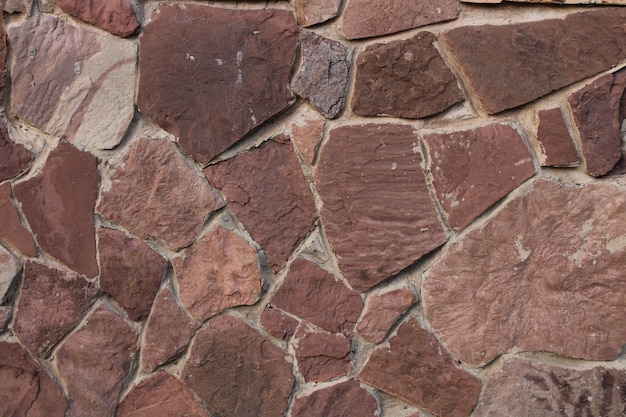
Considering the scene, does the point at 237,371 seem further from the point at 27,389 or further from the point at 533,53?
the point at 533,53

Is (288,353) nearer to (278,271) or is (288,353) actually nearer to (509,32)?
(278,271)

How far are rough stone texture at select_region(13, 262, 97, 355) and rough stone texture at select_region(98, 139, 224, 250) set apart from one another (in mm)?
184

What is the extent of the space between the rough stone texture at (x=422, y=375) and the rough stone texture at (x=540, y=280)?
4 centimetres

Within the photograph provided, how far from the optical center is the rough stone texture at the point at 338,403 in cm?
142

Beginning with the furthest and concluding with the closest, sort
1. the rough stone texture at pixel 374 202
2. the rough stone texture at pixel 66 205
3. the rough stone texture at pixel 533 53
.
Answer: the rough stone texture at pixel 66 205
the rough stone texture at pixel 374 202
the rough stone texture at pixel 533 53

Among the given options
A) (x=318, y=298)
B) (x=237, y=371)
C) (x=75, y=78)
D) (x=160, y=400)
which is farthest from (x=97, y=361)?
(x=75, y=78)

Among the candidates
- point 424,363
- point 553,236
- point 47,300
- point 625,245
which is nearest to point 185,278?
point 47,300

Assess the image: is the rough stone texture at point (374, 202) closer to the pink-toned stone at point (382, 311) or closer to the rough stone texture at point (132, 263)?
the pink-toned stone at point (382, 311)

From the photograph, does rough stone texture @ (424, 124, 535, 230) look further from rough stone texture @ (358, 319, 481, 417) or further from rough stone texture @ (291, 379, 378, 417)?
rough stone texture @ (291, 379, 378, 417)

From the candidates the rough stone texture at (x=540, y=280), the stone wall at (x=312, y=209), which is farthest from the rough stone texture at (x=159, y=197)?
the rough stone texture at (x=540, y=280)

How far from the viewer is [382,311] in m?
1.39

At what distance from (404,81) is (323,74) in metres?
0.17

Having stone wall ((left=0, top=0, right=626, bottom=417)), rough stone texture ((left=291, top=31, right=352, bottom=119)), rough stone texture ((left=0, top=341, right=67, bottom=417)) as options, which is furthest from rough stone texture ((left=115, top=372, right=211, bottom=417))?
rough stone texture ((left=291, top=31, right=352, bottom=119))

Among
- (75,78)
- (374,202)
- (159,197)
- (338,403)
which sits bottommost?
(338,403)
